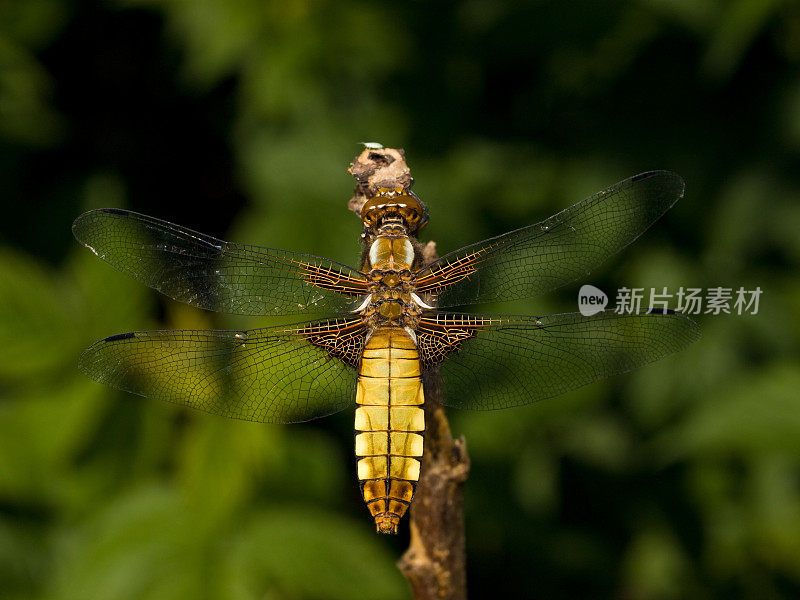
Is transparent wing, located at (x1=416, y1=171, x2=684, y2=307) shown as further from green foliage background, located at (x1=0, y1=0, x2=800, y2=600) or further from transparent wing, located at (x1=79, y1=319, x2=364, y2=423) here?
green foliage background, located at (x1=0, y1=0, x2=800, y2=600)

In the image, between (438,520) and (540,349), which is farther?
(540,349)

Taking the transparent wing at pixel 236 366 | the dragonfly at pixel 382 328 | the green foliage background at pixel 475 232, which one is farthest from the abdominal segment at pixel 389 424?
the green foliage background at pixel 475 232

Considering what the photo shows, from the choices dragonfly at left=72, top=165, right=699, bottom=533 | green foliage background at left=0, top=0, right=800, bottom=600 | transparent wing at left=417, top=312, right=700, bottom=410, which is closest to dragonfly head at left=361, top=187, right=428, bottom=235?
dragonfly at left=72, top=165, right=699, bottom=533

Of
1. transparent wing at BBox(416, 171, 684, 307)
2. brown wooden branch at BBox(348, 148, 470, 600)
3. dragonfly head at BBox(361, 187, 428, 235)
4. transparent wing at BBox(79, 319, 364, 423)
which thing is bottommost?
brown wooden branch at BBox(348, 148, 470, 600)

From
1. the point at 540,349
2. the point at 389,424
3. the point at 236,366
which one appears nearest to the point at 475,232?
the point at 540,349

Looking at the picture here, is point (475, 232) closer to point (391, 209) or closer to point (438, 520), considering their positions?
point (391, 209)

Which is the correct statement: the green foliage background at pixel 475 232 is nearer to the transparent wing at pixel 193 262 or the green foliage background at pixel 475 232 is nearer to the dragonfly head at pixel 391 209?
the transparent wing at pixel 193 262

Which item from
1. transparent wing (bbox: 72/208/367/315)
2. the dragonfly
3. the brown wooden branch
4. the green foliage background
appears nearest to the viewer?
the brown wooden branch
